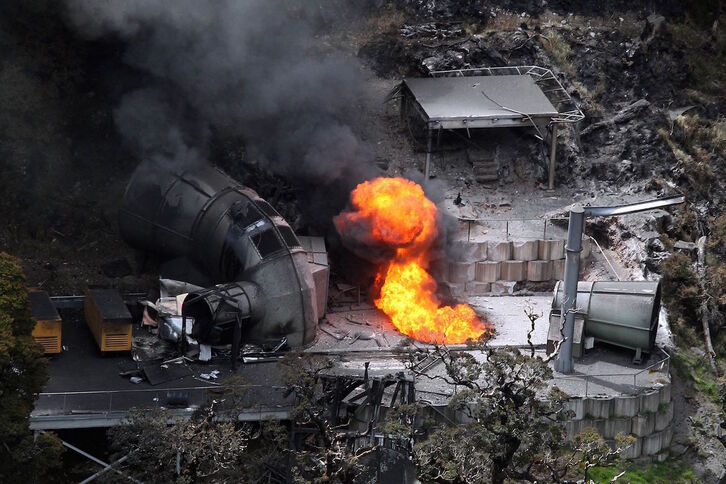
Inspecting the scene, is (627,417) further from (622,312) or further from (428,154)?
(428,154)

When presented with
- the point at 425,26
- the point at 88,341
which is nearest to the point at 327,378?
the point at 88,341

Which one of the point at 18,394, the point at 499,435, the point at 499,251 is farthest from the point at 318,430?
the point at 499,251

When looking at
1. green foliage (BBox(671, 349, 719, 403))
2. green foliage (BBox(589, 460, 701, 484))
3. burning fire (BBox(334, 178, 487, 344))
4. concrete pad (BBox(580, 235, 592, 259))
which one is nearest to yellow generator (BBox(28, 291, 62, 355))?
burning fire (BBox(334, 178, 487, 344))

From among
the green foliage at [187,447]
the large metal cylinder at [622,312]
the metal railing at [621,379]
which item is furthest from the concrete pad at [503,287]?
the green foliage at [187,447]

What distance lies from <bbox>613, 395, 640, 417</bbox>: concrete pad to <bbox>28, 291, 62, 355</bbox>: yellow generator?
19.6 metres

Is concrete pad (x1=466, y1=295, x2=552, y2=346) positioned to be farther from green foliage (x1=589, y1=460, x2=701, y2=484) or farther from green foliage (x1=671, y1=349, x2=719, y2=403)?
green foliage (x1=589, y1=460, x2=701, y2=484)

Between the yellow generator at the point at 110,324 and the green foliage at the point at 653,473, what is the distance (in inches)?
668

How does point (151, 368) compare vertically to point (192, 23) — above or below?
below

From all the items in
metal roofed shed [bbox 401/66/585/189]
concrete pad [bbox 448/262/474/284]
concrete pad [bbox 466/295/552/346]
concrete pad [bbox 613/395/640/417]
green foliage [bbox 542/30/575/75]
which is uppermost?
green foliage [bbox 542/30/575/75]

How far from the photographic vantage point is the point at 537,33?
78938 millimetres

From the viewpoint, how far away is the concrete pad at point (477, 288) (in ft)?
227

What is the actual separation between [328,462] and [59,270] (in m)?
19.2

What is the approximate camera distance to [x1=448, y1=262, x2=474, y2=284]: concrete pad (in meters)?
69.0

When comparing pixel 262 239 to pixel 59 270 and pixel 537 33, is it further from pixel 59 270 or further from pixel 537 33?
pixel 537 33
